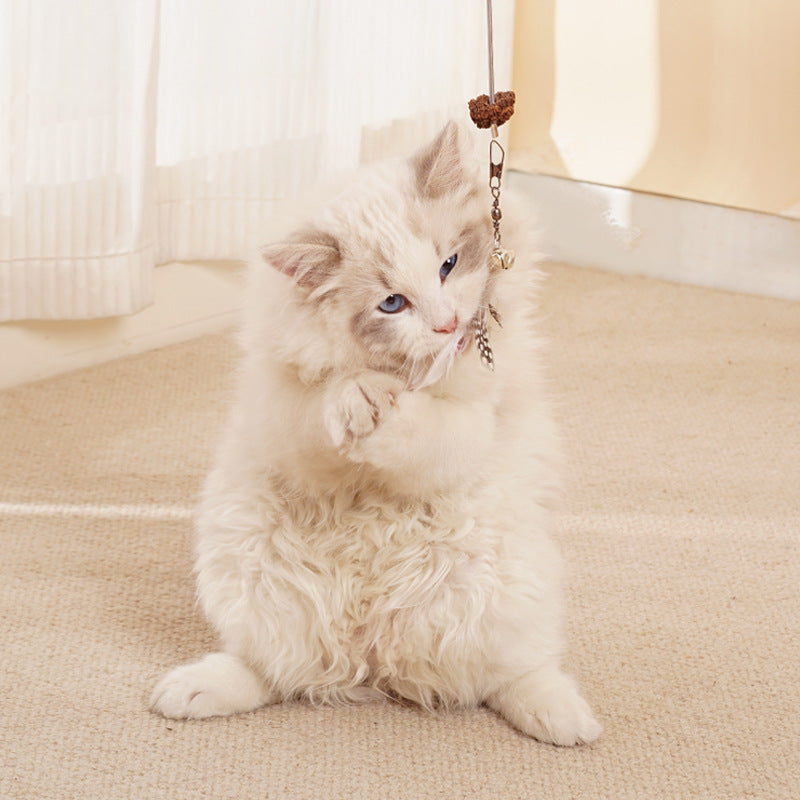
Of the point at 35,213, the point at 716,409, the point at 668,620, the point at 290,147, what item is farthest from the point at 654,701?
the point at 290,147

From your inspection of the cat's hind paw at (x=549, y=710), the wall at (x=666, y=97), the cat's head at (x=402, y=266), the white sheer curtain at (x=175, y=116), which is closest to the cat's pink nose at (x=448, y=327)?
the cat's head at (x=402, y=266)

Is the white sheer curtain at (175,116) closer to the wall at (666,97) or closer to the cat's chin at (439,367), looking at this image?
the wall at (666,97)

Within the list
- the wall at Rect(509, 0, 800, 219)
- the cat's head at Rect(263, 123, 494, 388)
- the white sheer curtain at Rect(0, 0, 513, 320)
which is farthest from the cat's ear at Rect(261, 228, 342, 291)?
the wall at Rect(509, 0, 800, 219)

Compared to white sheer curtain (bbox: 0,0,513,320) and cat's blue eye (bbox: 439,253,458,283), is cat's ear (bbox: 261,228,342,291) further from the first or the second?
white sheer curtain (bbox: 0,0,513,320)

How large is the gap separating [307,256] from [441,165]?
163 mm

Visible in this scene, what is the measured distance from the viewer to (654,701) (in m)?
1.35

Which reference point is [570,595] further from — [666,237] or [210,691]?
[666,237]

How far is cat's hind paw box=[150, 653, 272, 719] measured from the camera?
1.27m

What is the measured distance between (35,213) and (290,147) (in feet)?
1.93

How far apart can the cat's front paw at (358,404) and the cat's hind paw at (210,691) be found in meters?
0.33

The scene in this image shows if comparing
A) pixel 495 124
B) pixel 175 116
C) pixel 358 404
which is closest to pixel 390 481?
pixel 358 404

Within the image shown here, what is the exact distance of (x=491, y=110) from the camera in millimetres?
1147

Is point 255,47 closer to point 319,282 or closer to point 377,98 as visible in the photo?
point 377,98

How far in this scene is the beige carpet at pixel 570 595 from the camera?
1.21 m
